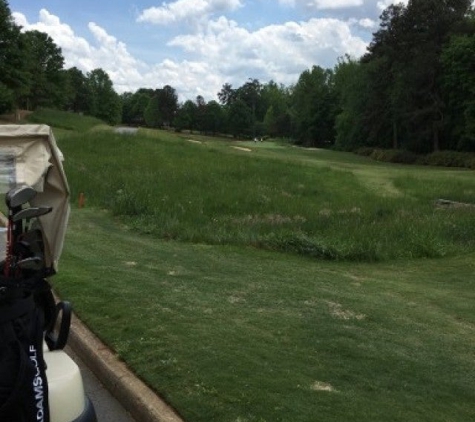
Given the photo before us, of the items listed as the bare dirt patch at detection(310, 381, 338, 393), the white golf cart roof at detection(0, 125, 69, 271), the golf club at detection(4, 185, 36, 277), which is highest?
the white golf cart roof at detection(0, 125, 69, 271)

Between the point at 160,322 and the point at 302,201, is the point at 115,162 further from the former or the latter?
the point at 160,322

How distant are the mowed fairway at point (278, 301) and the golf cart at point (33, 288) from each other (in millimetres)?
1412

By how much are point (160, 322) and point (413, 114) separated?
69348 millimetres

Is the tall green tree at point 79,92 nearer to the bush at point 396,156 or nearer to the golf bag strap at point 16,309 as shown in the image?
the bush at point 396,156

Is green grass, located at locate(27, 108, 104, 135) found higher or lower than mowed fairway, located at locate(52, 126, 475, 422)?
higher

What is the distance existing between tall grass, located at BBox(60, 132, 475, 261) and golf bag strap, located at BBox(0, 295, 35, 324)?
1060 centimetres

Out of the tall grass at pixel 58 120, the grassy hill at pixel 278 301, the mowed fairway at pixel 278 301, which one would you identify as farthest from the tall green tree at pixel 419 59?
the mowed fairway at pixel 278 301

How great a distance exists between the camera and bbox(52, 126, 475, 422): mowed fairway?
190 inches

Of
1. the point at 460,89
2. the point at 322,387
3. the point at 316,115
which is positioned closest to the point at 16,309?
the point at 322,387

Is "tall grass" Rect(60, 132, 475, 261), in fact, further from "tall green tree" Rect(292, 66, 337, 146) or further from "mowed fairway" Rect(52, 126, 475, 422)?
"tall green tree" Rect(292, 66, 337, 146)

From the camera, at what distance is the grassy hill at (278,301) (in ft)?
15.8

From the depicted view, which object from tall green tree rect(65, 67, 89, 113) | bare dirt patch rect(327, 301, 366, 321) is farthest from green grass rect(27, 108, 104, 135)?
bare dirt patch rect(327, 301, 366, 321)

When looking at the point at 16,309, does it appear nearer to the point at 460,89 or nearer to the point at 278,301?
the point at 278,301

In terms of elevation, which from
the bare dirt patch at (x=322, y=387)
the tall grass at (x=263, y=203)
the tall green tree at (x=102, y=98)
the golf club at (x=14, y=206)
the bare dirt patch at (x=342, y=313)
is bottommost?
→ the tall grass at (x=263, y=203)
